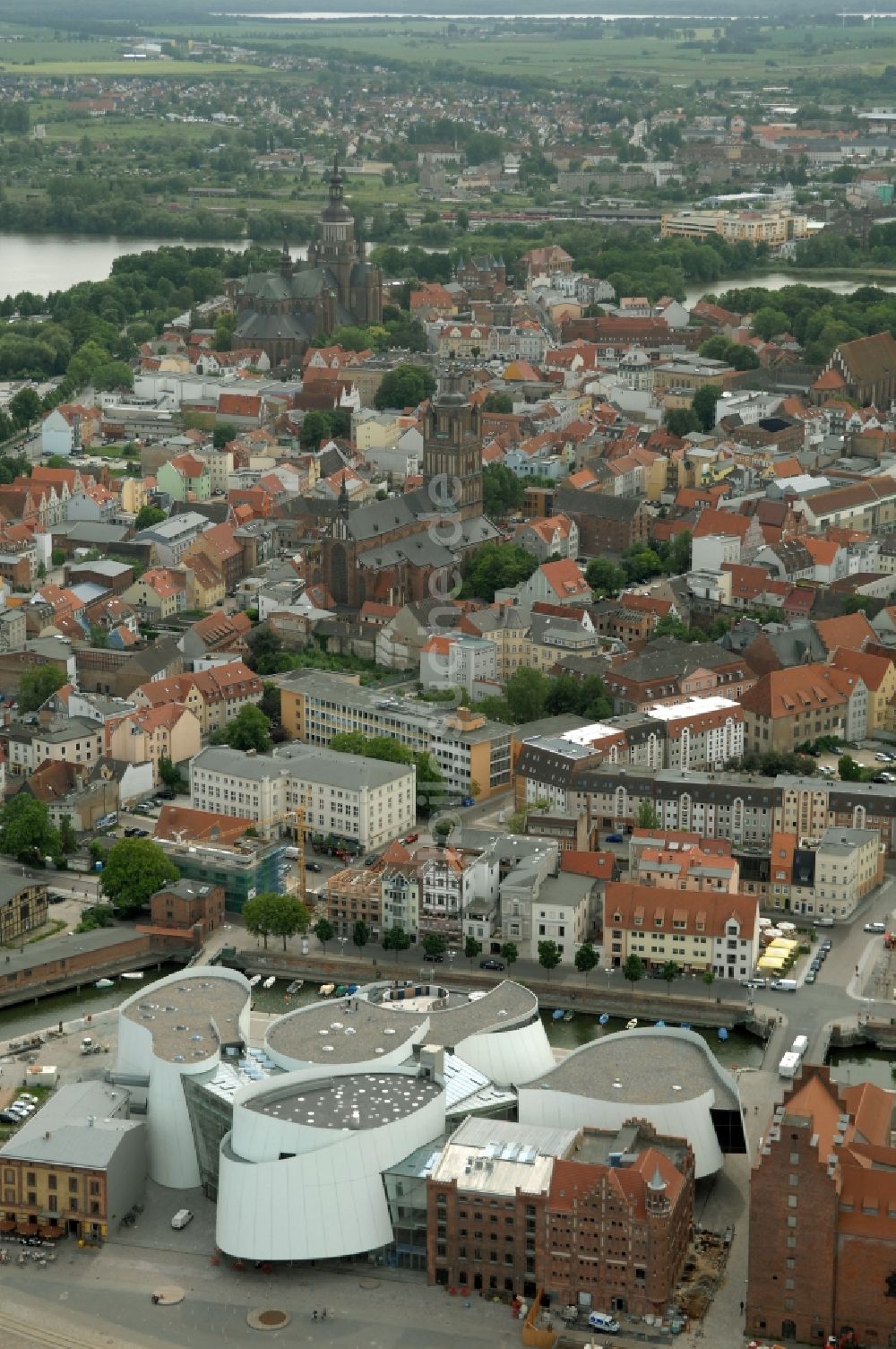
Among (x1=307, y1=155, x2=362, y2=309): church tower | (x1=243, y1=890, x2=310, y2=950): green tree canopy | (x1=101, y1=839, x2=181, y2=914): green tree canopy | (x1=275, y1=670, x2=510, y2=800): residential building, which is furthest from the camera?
(x1=307, y1=155, x2=362, y2=309): church tower

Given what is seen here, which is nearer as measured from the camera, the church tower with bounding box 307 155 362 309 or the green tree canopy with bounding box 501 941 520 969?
the green tree canopy with bounding box 501 941 520 969

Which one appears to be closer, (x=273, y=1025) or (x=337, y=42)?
(x=273, y=1025)

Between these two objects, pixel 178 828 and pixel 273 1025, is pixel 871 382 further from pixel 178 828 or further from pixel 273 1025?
pixel 273 1025

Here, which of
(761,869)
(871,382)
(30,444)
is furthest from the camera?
(871,382)

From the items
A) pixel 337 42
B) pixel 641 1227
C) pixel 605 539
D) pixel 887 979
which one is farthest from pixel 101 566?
pixel 337 42

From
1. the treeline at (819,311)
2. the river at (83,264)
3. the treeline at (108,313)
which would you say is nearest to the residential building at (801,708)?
the treeline at (819,311)

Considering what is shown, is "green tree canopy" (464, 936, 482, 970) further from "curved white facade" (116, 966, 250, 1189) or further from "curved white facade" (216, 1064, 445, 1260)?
"curved white facade" (216, 1064, 445, 1260)

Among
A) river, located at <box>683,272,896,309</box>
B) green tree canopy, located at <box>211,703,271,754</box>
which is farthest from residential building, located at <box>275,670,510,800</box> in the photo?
river, located at <box>683,272,896,309</box>
